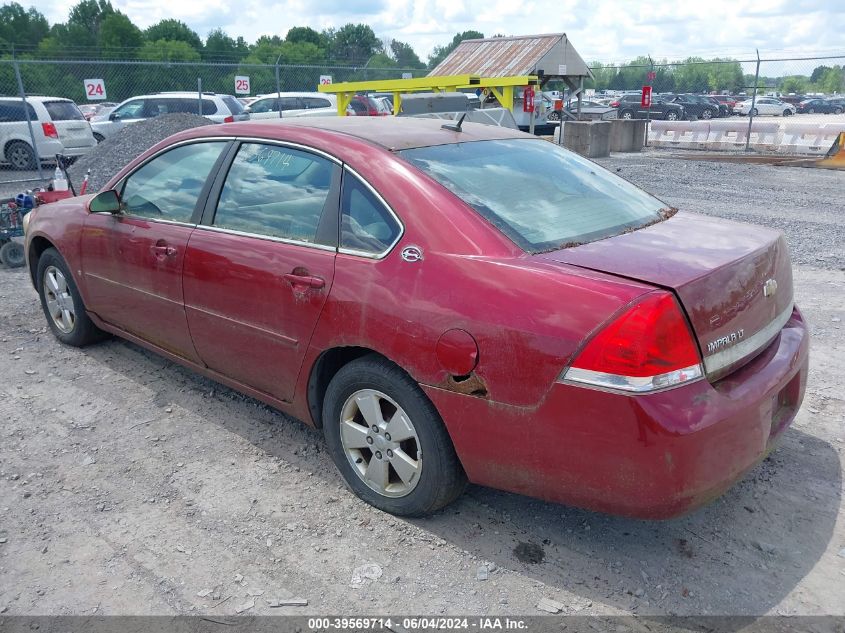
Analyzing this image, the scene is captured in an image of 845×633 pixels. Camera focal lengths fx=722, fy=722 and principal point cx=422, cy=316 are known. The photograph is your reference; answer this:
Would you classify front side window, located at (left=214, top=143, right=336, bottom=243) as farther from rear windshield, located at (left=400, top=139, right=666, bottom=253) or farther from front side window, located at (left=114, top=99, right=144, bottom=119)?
front side window, located at (left=114, top=99, right=144, bottom=119)

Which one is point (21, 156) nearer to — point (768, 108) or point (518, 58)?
point (518, 58)

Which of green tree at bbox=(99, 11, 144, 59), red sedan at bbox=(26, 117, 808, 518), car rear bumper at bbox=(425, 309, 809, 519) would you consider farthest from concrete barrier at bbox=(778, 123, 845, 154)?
green tree at bbox=(99, 11, 144, 59)

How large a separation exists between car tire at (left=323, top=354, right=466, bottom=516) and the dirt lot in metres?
0.14

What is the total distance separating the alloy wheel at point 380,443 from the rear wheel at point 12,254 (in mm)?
6040

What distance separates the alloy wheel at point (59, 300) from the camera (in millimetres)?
5070

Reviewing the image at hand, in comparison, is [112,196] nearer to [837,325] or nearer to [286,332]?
[286,332]

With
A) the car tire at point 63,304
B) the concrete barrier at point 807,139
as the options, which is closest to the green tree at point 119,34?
the concrete barrier at point 807,139

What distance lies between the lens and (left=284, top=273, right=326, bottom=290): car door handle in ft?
10.4

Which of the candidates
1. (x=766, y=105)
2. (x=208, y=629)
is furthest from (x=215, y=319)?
(x=766, y=105)

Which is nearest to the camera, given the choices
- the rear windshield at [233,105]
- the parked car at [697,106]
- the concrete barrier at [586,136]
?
the rear windshield at [233,105]

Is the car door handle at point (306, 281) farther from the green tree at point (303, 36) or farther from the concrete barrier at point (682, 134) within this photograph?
the green tree at point (303, 36)

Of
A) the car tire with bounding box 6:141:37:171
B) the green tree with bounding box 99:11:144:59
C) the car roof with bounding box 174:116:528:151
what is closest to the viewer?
the car roof with bounding box 174:116:528:151

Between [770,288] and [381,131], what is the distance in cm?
191

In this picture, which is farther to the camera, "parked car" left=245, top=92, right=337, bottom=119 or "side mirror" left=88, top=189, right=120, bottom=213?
"parked car" left=245, top=92, right=337, bottom=119
